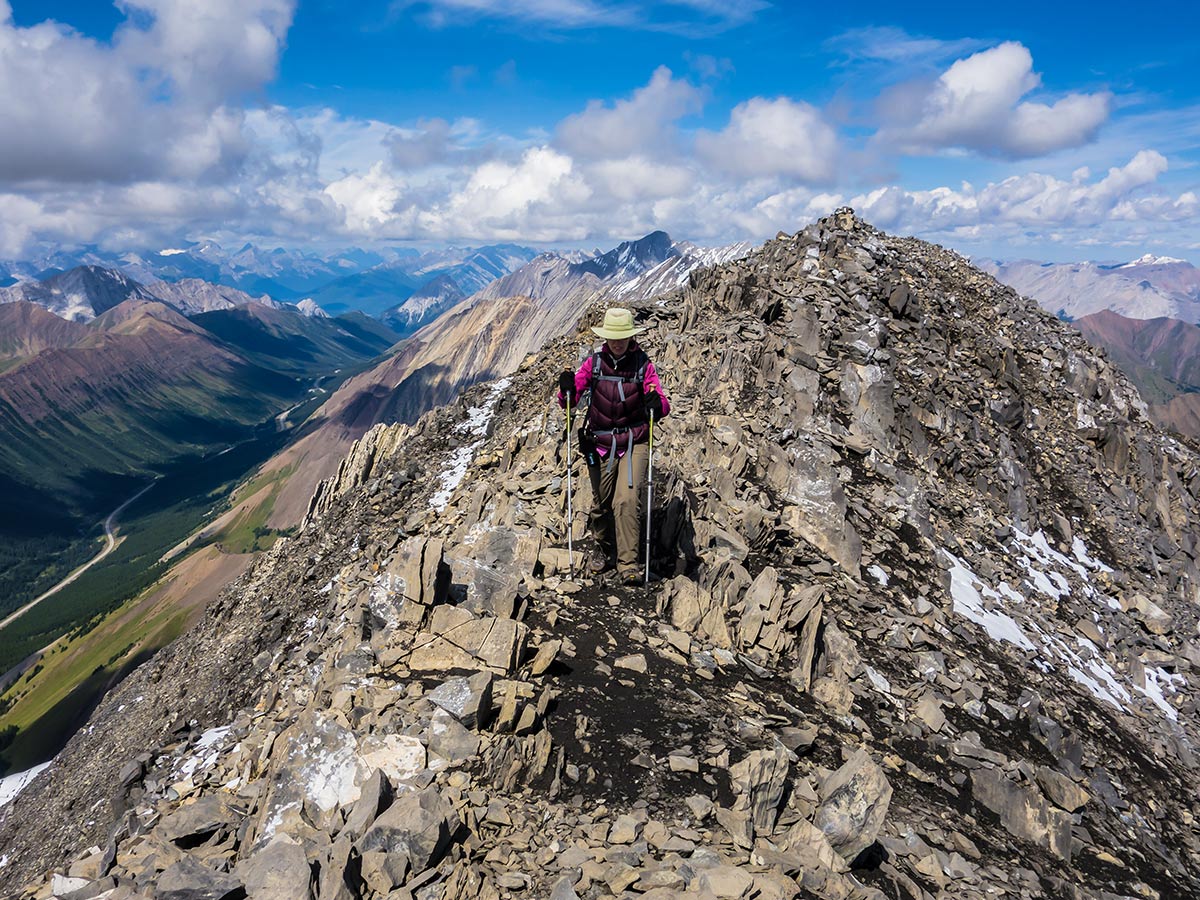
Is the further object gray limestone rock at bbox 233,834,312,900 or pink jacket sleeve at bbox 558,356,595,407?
pink jacket sleeve at bbox 558,356,595,407

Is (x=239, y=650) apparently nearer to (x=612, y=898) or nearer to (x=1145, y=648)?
(x=612, y=898)

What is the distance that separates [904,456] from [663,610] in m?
21.7

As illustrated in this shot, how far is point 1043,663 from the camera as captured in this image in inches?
853

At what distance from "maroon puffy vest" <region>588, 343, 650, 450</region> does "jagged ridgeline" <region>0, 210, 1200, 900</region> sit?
300 cm

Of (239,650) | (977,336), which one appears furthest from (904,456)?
(239,650)

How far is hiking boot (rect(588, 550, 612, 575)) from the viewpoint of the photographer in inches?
597

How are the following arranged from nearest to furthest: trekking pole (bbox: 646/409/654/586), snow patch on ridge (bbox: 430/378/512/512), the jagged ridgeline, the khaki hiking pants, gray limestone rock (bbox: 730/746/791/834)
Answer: the jagged ridgeline, gray limestone rock (bbox: 730/746/791/834), trekking pole (bbox: 646/409/654/586), the khaki hiking pants, snow patch on ridge (bbox: 430/378/512/512)

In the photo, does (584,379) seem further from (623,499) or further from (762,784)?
(762,784)

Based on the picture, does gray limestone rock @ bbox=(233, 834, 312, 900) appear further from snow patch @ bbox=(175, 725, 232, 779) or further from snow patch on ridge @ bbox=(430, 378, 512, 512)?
snow patch on ridge @ bbox=(430, 378, 512, 512)

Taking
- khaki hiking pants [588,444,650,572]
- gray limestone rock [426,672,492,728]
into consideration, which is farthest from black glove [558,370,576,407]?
gray limestone rock [426,672,492,728]

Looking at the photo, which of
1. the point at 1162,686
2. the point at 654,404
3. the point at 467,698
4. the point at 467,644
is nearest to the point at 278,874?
the point at 467,698

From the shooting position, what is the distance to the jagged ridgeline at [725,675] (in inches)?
322

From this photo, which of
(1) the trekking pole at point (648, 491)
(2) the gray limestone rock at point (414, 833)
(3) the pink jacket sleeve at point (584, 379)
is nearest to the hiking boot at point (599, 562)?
(1) the trekking pole at point (648, 491)

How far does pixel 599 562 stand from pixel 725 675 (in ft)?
13.1
